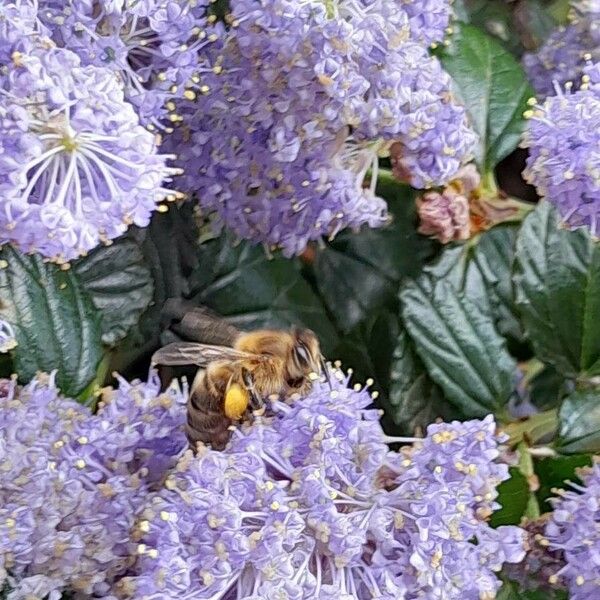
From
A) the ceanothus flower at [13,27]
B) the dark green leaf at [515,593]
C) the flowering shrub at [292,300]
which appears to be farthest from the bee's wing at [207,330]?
the dark green leaf at [515,593]

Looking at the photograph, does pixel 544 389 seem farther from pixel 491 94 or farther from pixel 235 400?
pixel 235 400

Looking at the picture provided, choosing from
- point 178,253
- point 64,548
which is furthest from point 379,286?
point 64,548

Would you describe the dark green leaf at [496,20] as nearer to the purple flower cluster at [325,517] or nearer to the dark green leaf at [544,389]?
the dark green leaf at [544,389]

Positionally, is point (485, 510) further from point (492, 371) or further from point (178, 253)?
point (178, 253)

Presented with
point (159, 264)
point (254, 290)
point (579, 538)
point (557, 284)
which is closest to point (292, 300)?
point (254, 290)

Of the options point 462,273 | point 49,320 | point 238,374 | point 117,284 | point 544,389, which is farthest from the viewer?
point 544,389

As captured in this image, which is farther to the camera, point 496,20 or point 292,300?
point 496,20

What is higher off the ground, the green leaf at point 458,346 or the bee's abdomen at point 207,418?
the bee's abdomen at point 207,418
